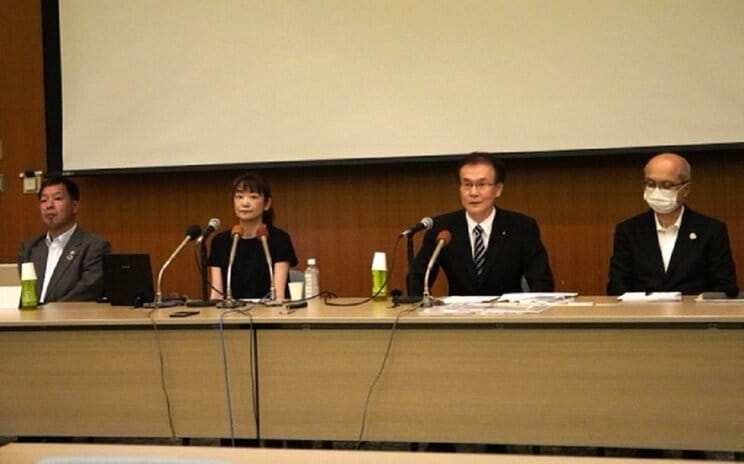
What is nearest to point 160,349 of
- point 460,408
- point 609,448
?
point 460,408

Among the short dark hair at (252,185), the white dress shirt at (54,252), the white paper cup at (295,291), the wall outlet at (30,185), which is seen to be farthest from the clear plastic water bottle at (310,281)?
the wall outlet at (30,185)

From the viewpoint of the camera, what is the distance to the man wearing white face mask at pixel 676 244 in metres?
3.68

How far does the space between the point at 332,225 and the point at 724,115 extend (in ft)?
6.85

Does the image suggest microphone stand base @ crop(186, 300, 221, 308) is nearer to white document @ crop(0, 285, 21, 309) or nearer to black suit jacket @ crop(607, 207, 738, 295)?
white document @ crop(0, 285, 21, 309)

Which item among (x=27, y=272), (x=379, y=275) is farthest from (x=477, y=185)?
(x=27, y=272)

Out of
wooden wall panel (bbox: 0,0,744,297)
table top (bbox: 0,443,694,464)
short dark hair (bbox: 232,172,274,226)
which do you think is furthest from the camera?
wooden wall panel (bbox: 0,0,744,297)

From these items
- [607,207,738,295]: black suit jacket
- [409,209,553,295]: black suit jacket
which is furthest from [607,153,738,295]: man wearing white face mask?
[409,209,553,295]: black suit jacket

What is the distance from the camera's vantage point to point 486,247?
3881mm

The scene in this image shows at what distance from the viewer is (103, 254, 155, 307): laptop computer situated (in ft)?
12.0

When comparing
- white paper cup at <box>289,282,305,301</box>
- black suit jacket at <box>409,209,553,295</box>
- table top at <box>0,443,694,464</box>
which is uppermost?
black suit jacket at <box>409,209,553,295</box>

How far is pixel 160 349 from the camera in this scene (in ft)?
10.4

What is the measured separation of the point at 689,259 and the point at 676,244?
80 millimetres

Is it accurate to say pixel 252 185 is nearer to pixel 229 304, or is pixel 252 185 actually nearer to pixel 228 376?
pixel 229 304

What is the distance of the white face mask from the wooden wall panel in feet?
3.20
